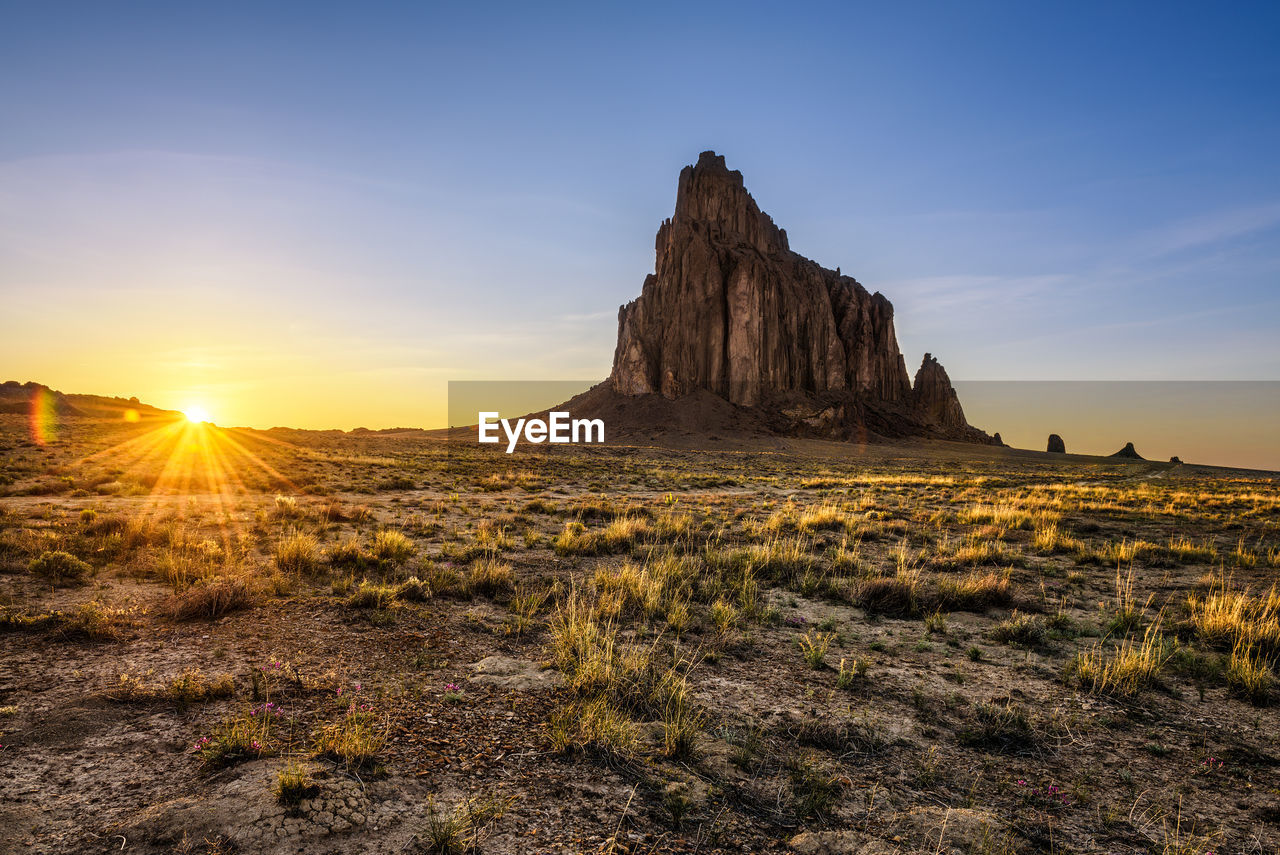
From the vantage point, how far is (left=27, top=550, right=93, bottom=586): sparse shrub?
25.3ft

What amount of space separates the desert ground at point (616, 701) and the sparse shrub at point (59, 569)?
67 mm

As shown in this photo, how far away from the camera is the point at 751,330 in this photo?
366ft

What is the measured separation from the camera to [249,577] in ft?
26.4

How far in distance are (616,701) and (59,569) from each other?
8524 mm

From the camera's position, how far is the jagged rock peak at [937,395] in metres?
147

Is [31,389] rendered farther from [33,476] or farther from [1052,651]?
[1052,651]

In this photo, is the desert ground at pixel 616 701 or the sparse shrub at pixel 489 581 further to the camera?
the sparse shrub at pixel 489 581

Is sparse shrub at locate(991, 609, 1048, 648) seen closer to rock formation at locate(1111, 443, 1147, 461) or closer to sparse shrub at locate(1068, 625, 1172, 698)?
sparse shrub at locate(1068, 625, 1172, 698)

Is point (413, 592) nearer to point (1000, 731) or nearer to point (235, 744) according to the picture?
point (235, 744)

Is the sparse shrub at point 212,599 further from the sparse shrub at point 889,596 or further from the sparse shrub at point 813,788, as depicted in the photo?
the sparse shrub at point 889,596

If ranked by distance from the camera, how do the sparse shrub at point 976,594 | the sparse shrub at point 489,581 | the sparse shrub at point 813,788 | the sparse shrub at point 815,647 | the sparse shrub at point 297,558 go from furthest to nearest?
the sparse shrub at point 297,558, the sparse shrub at point 976,594, the sparse shrub at point 489,581, the sparse shrub at point 815,647, the sparse shrub at point 813,788

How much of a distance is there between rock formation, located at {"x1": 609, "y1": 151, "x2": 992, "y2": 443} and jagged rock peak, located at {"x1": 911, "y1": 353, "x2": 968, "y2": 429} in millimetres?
4587

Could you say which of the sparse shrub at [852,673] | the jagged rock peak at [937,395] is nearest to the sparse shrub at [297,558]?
the sparse shrub at [852,673]

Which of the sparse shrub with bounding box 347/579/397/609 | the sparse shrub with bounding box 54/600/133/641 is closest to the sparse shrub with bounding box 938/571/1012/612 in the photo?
the sparse shrub with bounding box 347/579/397/609
